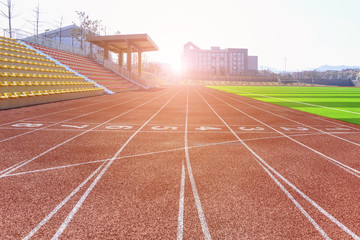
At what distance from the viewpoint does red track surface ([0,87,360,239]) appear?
2.78 metres

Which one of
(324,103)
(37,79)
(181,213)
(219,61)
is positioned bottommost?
(181,213)

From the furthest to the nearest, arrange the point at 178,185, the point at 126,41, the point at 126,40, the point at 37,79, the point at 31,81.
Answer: the point at 126,41 → the point at 126,40 → the point at 37,79 → the point at 31,81 → the point at 178,185

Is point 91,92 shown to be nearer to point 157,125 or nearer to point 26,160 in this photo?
point 157,125

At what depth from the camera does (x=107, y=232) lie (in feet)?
8.78

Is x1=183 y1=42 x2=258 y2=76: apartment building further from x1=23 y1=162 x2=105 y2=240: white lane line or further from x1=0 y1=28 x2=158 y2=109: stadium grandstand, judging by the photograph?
x1=23 y1=162 x2=105 y2=240: white lane line

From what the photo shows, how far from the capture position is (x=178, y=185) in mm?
3930

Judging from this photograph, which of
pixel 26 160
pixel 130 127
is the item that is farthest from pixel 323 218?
pixel 130 127

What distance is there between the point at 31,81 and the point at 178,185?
49.7ft

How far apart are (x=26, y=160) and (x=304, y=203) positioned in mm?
4857

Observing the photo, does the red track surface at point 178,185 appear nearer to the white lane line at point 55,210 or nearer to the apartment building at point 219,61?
the white lane line at point 55,210

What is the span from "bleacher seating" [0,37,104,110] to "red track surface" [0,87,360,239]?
650 cm

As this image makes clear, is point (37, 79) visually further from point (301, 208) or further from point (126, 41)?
point (126, 41)

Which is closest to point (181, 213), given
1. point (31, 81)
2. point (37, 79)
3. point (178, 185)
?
point (178, 185)

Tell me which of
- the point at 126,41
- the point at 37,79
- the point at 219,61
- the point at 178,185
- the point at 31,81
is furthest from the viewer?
the point at 219,61
